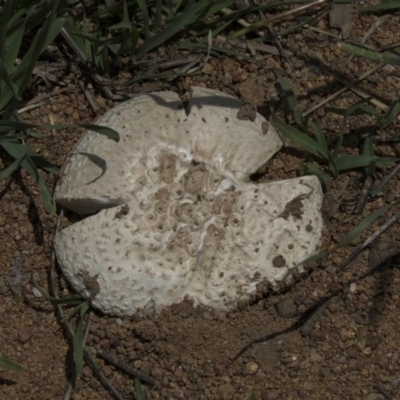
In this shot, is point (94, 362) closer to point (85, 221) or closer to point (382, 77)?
point (85, 221)

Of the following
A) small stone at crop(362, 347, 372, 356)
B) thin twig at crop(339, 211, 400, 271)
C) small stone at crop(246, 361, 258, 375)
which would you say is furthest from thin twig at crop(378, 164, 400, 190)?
small stone at crop(246, 361, 258, 375)

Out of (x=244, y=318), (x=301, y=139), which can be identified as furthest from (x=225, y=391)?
(x=301, y=139)

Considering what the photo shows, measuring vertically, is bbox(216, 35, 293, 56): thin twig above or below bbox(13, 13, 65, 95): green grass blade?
below

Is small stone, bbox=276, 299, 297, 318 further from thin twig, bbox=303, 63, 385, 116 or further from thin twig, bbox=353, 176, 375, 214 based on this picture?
thin twig, bbox=303, 63, 385, 116

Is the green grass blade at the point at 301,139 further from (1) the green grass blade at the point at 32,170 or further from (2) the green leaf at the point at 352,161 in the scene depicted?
(1) the green grass blade at the point at 32,170

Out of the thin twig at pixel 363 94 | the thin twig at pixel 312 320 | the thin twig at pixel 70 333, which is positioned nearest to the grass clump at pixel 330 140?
the thin twig at pixel 363 94

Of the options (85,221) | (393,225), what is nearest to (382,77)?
(393,225)
